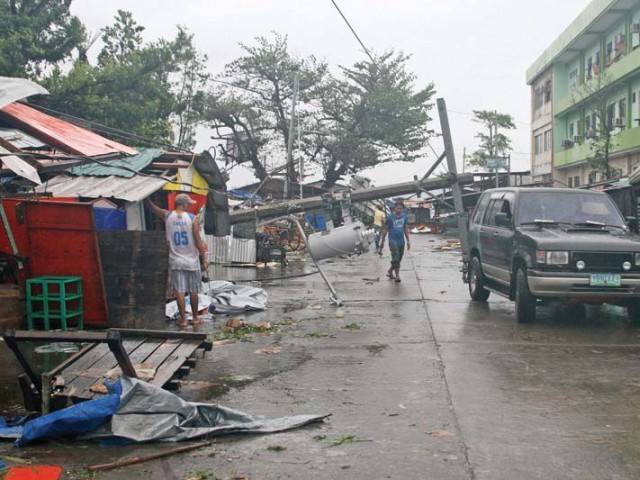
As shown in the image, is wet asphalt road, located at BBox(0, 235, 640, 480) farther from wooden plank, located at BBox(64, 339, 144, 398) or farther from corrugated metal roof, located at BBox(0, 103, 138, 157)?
corrugated metal roof, located at BBox(0, 103, 138, 157)

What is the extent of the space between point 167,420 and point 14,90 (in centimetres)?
679

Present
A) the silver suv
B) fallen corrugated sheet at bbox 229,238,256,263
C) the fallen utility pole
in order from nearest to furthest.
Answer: the silver suv
the fallen utility pole
fallen corrugated sheet at bbox 229,238,256,263

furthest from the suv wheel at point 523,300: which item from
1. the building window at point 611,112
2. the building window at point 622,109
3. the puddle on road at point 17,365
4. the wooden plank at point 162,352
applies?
the building window at point 611,112

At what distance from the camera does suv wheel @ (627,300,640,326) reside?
10.1 m

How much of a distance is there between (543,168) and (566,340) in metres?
43.0

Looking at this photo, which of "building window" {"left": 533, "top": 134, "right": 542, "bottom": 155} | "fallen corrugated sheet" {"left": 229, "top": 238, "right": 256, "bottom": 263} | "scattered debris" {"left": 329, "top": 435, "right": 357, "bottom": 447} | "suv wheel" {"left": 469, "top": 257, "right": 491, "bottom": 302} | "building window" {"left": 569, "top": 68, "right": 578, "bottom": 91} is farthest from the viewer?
"building window" {"left": 533, "top": 134, "right": 542, "bottom": 155}

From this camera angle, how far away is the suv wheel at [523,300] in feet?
33.2

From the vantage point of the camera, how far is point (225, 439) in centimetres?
512

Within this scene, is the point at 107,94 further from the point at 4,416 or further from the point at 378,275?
the point at 4,416

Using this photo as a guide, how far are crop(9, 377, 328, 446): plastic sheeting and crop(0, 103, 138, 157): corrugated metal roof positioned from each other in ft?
18.7

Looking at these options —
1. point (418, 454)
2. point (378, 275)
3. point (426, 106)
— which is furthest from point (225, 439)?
point (426, 106)

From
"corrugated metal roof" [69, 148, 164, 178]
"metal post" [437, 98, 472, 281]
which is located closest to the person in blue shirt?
"metal post" [437, 98, 472, 281]

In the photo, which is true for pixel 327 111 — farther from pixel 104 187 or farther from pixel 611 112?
pixel 104 187

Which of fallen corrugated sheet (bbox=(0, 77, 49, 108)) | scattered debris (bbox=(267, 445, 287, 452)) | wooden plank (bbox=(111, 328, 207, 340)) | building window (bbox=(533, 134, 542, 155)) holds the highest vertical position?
building window (bbox=(533, 134, 542, 155))
